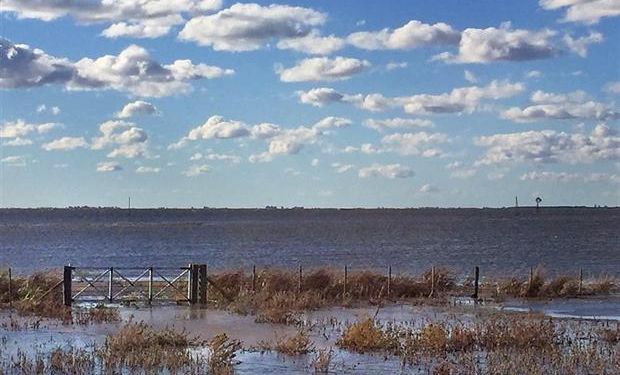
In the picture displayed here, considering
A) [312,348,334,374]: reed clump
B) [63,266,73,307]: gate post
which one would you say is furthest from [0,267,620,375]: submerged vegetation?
[63,266,73,307]: gate post

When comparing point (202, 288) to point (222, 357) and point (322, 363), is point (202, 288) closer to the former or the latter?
point (222, 357)

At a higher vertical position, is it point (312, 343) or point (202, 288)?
point (202, 288)

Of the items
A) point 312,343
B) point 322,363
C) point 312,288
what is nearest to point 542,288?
point 312,288

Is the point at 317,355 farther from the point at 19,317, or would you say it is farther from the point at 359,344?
the point at 19,317

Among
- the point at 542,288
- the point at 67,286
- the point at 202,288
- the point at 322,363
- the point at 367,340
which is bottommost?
the point at 322,363

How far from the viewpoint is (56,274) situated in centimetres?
3262

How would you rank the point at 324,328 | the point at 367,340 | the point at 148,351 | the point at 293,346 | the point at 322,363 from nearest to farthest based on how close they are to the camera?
the point at 322,363 → the point at 148,351 → the point at 293,346 → the point at 367,340 → the point at 324,328

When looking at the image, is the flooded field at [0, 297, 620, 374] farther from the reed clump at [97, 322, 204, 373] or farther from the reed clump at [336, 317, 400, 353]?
the reed clump at [97, 322, 204, 373]

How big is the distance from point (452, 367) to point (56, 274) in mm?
19240

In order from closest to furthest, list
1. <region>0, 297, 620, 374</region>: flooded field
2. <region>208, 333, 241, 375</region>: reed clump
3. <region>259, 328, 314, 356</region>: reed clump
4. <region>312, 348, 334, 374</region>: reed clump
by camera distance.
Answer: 1. <region>208, 333, 241, 375</region>: reed clump
2. <region>312, 348, 334, 374</region>: reed clump
3. <region>0, 297, 620, 374</region>: flooded field
4. <region>259, 328, 314, 356</region>: reed clump

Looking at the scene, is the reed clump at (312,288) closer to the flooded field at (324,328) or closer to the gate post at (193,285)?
the gate post at (193,285)

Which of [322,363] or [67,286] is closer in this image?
[322,363]

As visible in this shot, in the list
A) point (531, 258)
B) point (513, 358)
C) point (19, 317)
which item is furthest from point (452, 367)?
point (531, 258)

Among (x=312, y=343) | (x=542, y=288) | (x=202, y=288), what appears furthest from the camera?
(x=542, y=288)
